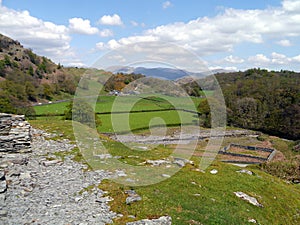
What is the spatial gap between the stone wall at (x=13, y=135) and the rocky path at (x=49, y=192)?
0.91 metres

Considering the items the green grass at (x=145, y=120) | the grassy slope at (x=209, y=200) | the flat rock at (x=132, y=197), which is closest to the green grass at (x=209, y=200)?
the grassy slope at (x=209, y=200)

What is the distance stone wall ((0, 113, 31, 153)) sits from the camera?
22844mm

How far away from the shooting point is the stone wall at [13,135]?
2284 centimetres

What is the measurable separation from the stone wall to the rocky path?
35.7 inches

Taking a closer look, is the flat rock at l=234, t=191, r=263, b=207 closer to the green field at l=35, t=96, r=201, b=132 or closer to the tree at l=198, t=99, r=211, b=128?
the green field at l=35, t=96, r=201, b=132

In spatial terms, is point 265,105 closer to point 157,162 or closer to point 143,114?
point 143,114

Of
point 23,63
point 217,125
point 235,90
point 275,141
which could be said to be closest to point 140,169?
point 275,141

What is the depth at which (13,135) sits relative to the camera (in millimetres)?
23812

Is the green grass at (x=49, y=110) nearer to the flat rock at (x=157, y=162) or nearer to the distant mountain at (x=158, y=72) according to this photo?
the distant mountain at (x=158, y=72)

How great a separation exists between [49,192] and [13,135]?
9.66 meters

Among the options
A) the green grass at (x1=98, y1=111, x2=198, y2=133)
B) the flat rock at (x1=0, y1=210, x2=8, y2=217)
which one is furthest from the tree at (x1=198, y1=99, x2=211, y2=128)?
the flat rock at (x1=0, y1=210, x2=8, y2=217)

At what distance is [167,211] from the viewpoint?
1464 cm

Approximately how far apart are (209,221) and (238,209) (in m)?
3.49

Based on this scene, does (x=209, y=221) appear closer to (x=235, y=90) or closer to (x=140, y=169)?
(x=140, y=169)
